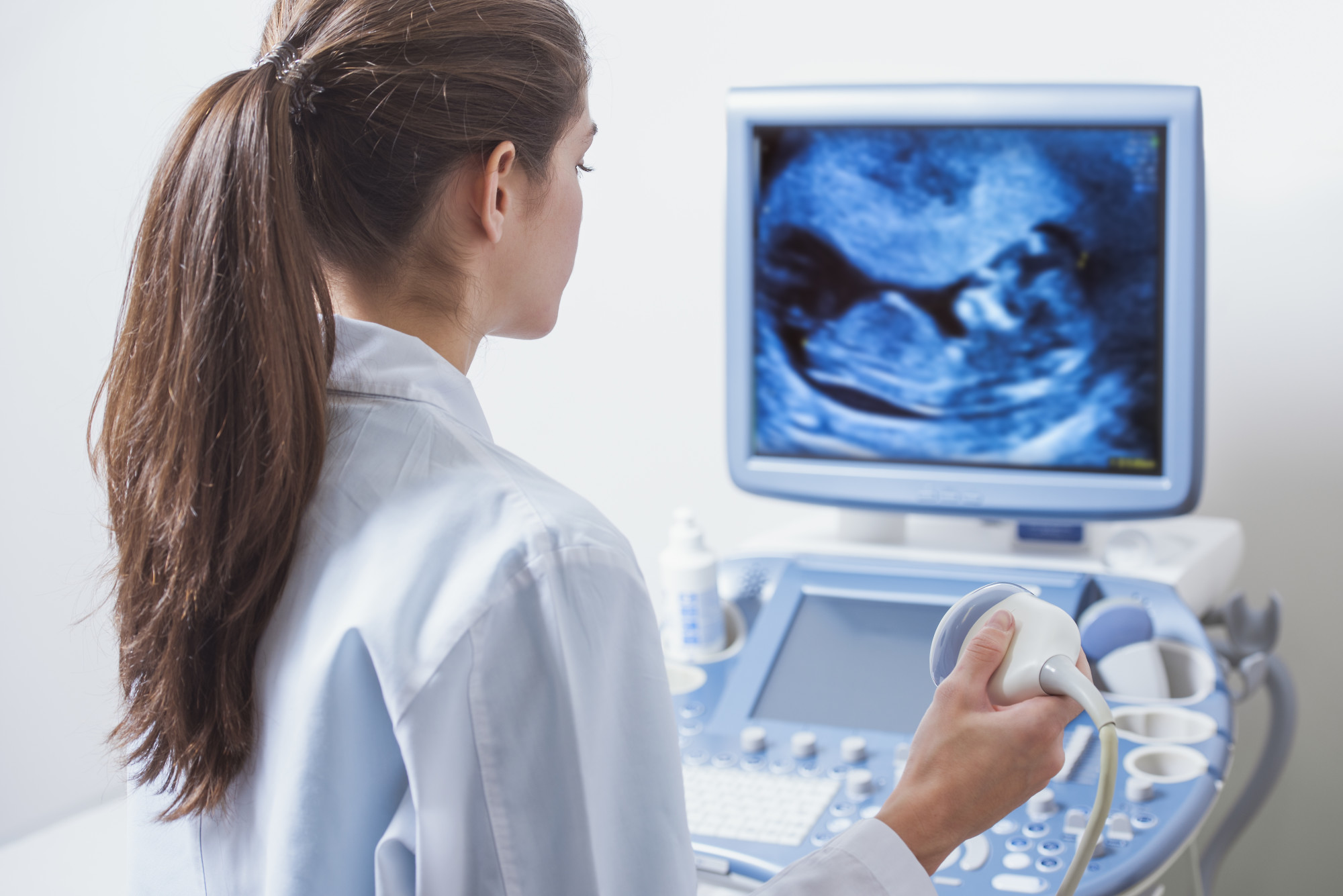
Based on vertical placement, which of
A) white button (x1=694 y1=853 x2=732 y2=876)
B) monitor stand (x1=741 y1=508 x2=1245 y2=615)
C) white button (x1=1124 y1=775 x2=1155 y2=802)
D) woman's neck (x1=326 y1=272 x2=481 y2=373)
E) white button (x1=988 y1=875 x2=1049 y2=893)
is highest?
woman's neck (x1=326 y1=272 x2=481 y2=373)

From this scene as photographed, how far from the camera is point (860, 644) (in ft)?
4.09

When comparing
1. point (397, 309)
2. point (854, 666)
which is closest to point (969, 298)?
point (854, 666)

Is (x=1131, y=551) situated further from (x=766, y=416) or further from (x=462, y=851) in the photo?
(x=462, y=851)

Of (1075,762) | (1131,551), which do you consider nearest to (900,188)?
(1131,551)

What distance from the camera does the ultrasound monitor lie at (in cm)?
120

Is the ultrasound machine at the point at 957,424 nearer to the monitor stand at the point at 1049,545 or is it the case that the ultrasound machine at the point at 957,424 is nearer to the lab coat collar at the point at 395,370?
the monitor stand at the point at 1049,545

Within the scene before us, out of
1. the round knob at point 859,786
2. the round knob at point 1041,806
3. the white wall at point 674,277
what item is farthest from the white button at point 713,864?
the white wall at point 674,277

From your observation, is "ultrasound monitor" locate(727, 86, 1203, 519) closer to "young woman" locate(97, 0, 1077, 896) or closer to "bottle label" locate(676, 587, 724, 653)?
"bottle label" locate(676, 587, 724, 653)

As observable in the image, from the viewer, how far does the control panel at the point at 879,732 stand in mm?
930

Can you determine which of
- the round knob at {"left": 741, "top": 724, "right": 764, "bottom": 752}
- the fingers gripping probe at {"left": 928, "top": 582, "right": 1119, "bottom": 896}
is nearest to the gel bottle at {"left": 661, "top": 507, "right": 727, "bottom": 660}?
the round knob at {"left": 741, "top": 724, "right": 764, "bottom": 752}

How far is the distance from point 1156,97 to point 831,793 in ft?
2.60

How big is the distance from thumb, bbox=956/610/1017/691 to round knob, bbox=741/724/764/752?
42 cm

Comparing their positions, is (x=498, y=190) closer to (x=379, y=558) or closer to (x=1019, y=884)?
(x=379, y=558)

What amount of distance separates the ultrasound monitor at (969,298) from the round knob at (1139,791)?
0.37 metres
